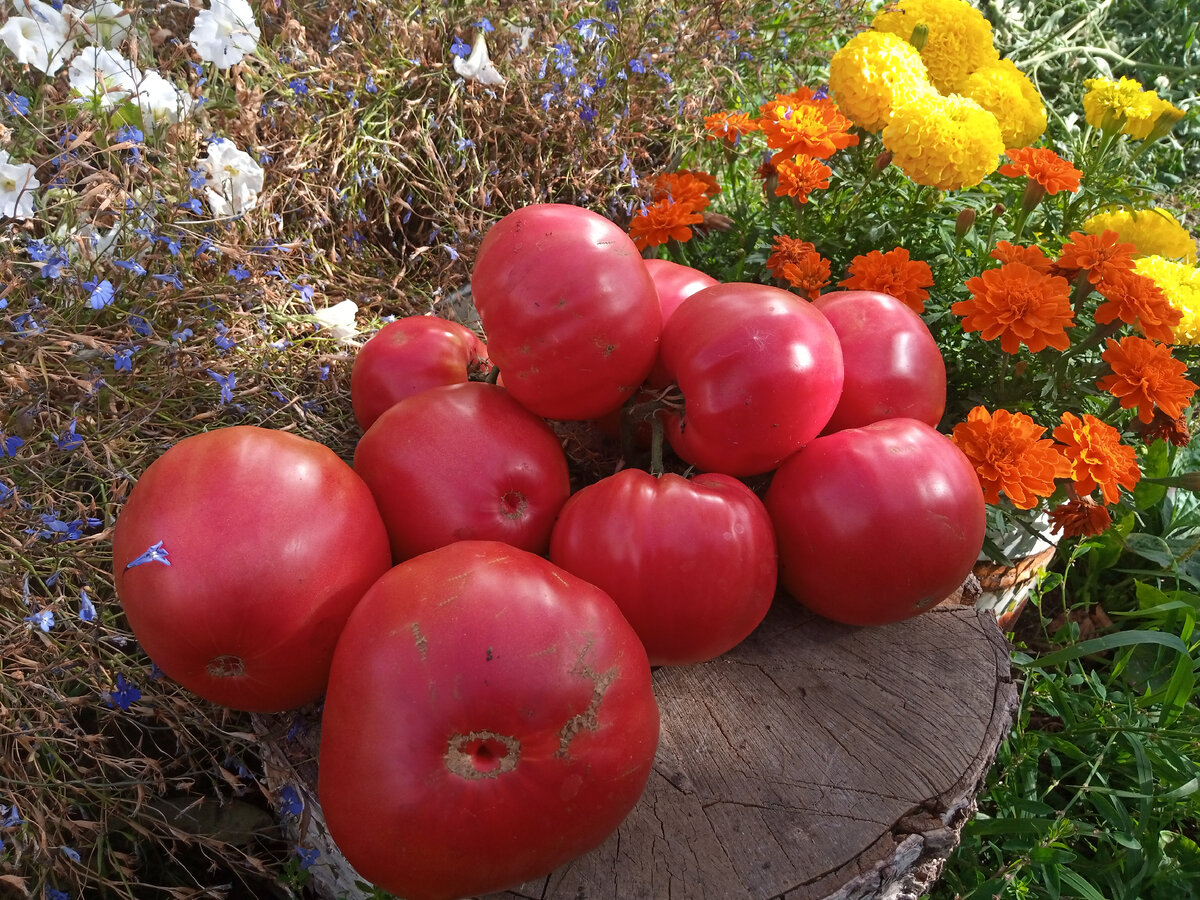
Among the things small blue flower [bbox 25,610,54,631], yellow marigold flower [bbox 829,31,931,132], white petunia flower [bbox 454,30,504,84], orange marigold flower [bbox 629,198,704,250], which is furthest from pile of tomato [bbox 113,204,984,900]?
white petunia flower [bbox 454,30,504,84]

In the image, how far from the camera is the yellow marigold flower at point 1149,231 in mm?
2043

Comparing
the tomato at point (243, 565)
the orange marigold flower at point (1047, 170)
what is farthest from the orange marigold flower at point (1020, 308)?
the tomato at point (243, 565)

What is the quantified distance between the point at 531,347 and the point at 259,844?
1119 mm

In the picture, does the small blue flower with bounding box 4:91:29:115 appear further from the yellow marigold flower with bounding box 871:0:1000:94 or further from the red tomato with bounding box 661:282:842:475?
the yellow marigold flower with bounding box 871:0:1000:94

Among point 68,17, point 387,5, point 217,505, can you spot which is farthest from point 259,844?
point 387,5

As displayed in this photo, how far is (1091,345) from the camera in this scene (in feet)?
5.65

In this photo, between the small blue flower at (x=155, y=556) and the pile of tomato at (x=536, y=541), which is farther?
the small blue flower at (x=155, y=556)

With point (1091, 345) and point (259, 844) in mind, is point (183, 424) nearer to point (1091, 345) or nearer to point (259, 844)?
point (259, 844)

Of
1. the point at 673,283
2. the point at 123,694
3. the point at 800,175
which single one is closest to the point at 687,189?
the point at 800,175

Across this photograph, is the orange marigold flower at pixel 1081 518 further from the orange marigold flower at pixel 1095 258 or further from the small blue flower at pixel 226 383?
the small blue flower at pixel 226 383

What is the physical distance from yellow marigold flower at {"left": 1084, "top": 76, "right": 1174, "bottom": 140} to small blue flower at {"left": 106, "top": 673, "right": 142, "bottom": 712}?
8.13 feet

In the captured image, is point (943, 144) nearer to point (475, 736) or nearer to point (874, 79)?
point (874, 79)

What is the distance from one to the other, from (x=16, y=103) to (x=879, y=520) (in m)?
1.75

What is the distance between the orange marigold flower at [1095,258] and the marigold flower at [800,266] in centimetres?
47
